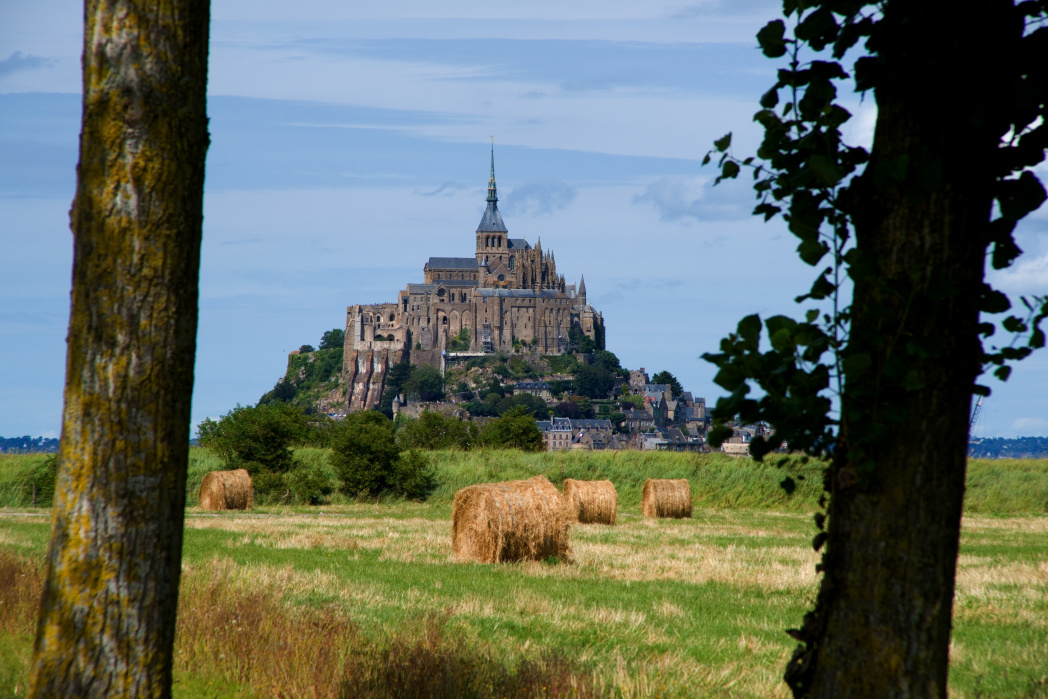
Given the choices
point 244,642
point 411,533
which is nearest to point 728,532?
point 411,533

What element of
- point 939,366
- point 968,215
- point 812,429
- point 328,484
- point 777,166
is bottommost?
point 328,484

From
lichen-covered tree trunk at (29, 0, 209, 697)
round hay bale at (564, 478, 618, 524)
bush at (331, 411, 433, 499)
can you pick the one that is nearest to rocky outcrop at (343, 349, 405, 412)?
bush at (331, 411, 433, 499)

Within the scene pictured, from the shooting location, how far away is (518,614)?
943 centimetres

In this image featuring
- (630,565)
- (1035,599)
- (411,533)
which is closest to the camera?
(1035,599)

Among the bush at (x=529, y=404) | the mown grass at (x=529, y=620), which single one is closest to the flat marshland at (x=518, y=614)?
the mown grass at (x=529, y=620)

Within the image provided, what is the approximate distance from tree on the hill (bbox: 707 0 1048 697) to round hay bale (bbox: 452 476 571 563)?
454 inches

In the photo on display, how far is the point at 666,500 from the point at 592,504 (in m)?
3.55

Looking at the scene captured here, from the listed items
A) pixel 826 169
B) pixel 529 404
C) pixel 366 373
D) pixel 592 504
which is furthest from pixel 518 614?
pixel 366 373

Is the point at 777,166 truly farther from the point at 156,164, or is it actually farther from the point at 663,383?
the point at 663,383

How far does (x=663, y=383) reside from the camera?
190 metres

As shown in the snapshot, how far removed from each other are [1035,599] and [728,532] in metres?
10.3

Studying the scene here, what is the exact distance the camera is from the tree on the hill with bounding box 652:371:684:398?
625 feet

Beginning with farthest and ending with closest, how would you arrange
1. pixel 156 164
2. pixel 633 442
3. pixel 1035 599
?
1. pixel 633 442
2. pixel 1035 599
3. pixel 156 164

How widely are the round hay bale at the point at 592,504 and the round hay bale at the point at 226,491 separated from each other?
10.3m
